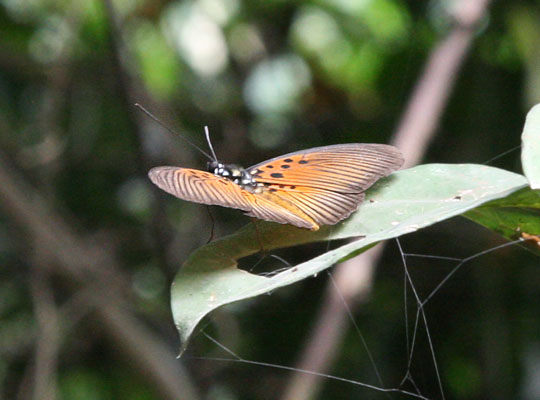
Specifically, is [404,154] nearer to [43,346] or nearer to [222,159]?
[222,159]

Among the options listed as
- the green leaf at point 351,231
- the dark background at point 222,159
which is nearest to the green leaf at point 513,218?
the green leaf at point 351,231

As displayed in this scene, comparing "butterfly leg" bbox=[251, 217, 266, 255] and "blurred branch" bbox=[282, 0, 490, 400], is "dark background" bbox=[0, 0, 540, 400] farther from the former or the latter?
"butterfly leg" bbox=[251, 217, 266, 255]

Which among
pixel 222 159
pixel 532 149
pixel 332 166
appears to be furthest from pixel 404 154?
pixel 532 149

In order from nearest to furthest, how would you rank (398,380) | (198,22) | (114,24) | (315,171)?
(315,171)
(114,24)
(398,380)
(198,22)

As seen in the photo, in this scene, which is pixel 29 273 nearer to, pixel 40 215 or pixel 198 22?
pixel 40 215

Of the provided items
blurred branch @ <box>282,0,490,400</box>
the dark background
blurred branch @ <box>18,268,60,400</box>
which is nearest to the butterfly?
blurred branch @ <box>282,0,490,400</box>

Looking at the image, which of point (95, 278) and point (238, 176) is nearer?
point (238, 176)

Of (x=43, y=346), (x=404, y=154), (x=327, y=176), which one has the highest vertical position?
(x=327, y=176)

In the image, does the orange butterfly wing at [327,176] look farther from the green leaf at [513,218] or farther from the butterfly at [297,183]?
the green leaf at [513,218]

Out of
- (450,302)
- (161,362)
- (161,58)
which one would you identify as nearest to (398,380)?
(450,302)
